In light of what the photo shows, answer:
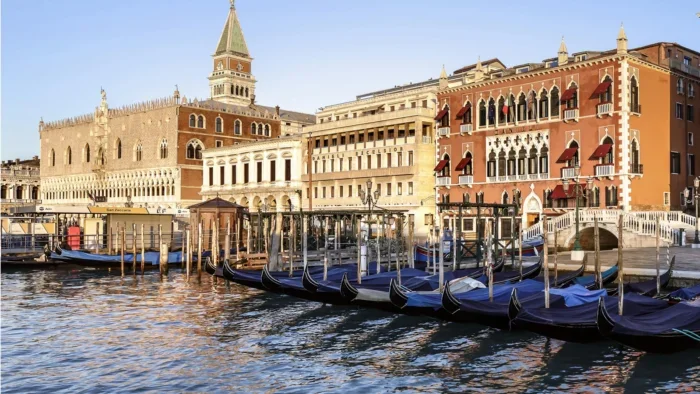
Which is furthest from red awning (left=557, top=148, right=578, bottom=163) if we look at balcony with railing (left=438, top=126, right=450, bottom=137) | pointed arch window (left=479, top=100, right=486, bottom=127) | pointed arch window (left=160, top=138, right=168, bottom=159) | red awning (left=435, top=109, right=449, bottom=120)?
pointed arch window (left=160, top=138, right=168, bottom=159)

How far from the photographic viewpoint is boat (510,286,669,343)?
505 inches

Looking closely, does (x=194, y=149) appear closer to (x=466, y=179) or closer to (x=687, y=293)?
(x=466, y=179)

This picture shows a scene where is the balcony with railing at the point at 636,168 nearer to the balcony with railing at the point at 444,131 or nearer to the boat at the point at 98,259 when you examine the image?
the balcony with railing at the point at 444,131

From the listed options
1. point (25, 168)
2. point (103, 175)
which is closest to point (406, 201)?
point (103, 175)

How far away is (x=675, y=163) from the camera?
33.3m

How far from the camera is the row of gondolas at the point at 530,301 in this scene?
476 inches

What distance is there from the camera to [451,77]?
4462cm

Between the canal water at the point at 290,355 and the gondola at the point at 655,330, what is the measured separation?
0.32 meters

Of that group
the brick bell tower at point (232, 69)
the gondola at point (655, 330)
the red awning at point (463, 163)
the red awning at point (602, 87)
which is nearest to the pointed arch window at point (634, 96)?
the red awning at point (602, 87)

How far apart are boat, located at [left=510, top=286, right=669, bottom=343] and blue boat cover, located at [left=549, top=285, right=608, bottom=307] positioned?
2.63ft

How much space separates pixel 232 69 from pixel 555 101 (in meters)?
49.8

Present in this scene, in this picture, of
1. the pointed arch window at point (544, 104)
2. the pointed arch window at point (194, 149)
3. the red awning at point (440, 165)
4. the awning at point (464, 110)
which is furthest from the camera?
the pointed arch window at point (194, 149)

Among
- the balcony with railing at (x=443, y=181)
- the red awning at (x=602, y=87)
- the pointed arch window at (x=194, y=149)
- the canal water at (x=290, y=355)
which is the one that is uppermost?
the red awning at (x=602, y=87)

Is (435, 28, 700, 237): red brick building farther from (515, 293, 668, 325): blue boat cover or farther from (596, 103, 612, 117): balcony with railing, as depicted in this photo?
(515, 293, 668, 325): blue boat cover
